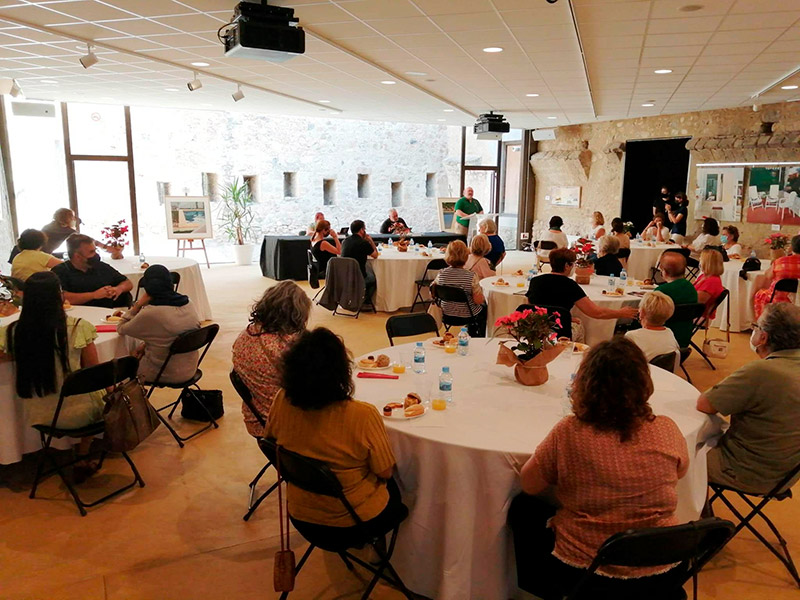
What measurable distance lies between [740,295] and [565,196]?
7.38 meters

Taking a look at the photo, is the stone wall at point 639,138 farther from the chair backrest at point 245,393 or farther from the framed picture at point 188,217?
the chair backrest at point 245,393

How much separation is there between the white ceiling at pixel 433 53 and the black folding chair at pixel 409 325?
2.34 metres

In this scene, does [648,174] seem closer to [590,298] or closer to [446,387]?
[590,298]

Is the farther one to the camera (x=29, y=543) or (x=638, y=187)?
Answer: (x=638, y=187)

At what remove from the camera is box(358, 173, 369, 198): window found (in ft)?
47.3

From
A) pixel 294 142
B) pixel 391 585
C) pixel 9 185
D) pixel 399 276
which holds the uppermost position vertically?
pixel 294 142

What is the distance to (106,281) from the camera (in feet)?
17.4

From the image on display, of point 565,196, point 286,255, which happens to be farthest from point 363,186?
point 565,196

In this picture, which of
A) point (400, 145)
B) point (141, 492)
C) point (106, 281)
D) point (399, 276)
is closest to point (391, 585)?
point (141, 492)

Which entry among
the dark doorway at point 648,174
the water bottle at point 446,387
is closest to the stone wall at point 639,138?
the dark doorway at point 648,174

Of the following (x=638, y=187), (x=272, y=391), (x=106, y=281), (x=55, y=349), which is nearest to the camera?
(x=272, y=391)

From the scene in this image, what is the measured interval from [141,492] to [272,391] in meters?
1.28

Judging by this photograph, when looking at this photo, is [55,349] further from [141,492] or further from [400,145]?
[400,145]

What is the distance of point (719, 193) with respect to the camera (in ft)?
35.4
